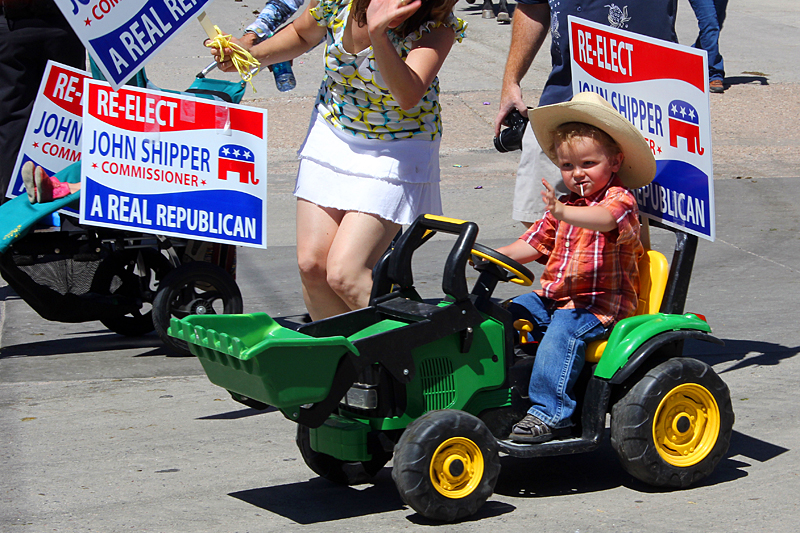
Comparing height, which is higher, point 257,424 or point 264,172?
point 264,172

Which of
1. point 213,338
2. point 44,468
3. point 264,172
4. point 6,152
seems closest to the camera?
point 213,338

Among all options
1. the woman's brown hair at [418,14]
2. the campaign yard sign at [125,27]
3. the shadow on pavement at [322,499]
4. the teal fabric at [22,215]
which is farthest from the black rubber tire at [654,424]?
the teal fabric at [22,215]

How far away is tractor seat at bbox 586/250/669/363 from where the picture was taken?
13.3 feet

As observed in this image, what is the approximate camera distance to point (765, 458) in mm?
4148

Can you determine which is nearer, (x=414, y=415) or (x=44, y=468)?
(x=414, y=415)

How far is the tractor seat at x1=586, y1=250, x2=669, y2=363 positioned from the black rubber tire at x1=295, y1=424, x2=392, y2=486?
43.6 inches

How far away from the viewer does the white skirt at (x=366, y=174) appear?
4406mm

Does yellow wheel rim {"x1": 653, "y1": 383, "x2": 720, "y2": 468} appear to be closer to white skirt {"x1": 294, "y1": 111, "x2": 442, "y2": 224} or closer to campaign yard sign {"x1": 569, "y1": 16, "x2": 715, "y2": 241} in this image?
campaign yard sign {"x1": 569, "y1": 16, "x2": 715, "y2": 241}

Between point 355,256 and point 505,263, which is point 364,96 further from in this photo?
point 505,263

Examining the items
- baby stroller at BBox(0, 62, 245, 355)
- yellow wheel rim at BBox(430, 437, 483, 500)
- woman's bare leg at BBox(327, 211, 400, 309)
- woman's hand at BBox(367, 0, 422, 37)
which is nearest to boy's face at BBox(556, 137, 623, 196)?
woman's hand at BBox(367, 0, 422, 37)

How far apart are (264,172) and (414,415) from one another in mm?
2223

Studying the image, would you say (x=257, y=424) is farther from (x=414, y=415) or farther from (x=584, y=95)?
(x=584, y=95)

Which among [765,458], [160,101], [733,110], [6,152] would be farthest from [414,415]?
[733,110]

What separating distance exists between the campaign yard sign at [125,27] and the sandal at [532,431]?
2.66 metres
